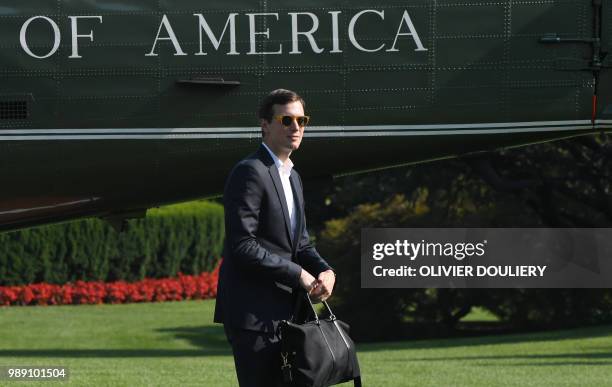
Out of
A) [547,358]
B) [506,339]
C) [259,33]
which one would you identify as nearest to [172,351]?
[506,339]

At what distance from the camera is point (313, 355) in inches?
230

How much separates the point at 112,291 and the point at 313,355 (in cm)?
2714

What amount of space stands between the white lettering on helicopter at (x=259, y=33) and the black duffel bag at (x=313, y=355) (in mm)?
3826

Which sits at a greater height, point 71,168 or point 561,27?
point 561,27

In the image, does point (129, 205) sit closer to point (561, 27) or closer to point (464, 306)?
point (561, 27)

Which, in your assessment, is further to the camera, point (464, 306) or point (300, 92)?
point (464, 306)

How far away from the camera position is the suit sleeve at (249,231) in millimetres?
5941

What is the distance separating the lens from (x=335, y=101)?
954 cm

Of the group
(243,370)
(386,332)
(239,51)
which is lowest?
(386,332)

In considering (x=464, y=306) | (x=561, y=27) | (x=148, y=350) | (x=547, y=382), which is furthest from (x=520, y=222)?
(x=561, y=27)

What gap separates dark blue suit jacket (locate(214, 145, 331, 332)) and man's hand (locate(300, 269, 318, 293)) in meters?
0.03

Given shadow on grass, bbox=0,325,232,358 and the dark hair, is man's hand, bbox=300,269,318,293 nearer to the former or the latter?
the dark hair

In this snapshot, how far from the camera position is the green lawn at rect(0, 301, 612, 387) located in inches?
557

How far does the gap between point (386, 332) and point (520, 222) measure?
3.79 metres
